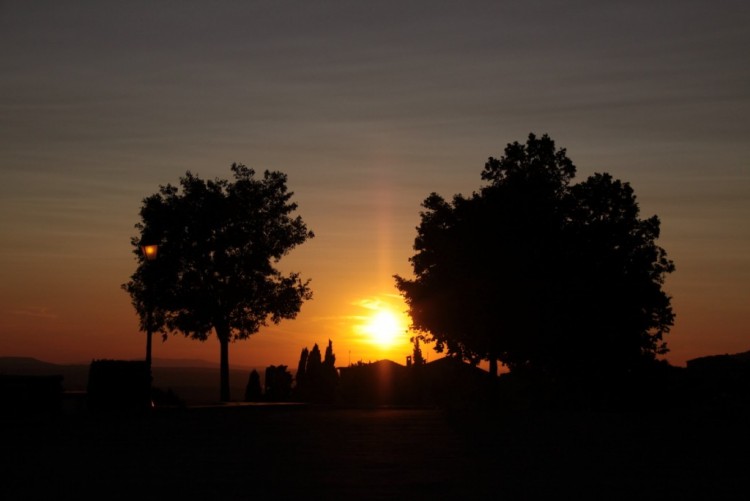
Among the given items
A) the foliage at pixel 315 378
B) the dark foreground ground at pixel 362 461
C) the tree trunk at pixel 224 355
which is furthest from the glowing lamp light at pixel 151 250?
the foliage at pixel 315 378

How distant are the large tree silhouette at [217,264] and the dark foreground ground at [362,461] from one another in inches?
961

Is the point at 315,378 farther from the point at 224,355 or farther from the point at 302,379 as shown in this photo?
the point at 224,355

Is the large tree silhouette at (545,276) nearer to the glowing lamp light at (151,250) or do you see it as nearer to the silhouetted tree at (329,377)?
the silhouetted tree at (329,377)

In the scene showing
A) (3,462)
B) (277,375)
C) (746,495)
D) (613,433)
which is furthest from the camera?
(277,375)

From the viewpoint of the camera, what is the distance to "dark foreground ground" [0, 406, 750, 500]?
38.5 ft

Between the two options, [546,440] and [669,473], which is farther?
[546,440]

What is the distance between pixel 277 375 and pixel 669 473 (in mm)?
50516

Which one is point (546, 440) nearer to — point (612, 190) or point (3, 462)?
point (3, 462)

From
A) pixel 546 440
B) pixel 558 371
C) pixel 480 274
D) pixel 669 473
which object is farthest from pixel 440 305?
pixel 669 473

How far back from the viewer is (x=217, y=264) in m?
50.7

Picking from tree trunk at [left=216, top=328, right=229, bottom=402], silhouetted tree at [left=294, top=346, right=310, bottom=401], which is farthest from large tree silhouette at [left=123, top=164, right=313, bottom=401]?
silhouetted tree at [left=294, top=346, right=310, bottom=401]

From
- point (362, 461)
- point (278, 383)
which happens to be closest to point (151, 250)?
point (362, 461)

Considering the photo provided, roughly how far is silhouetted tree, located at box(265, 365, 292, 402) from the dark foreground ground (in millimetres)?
35637

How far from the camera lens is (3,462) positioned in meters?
14.4
